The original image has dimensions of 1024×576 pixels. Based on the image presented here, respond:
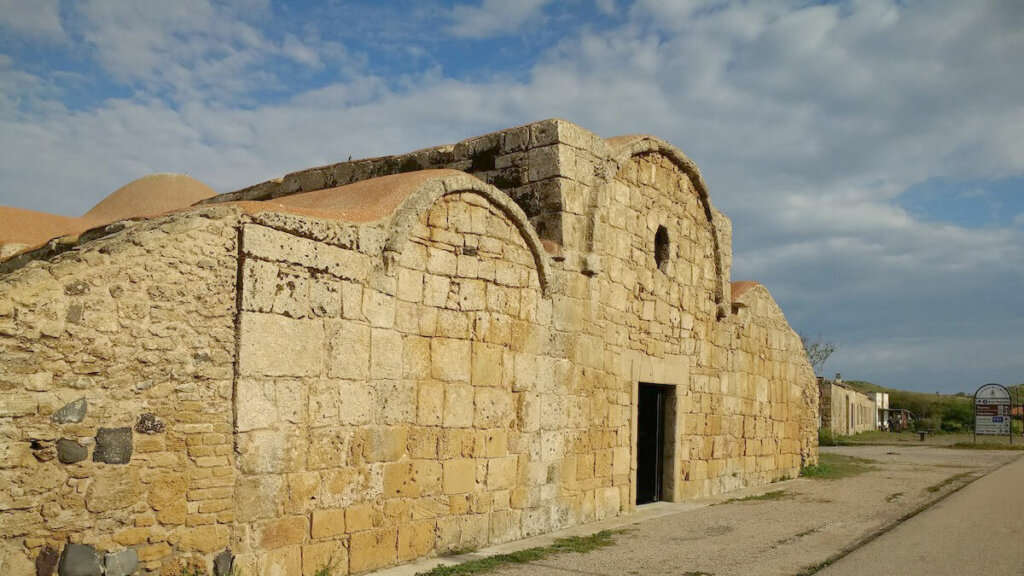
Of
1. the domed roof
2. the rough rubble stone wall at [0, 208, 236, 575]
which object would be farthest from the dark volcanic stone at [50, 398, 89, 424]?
the domed roof

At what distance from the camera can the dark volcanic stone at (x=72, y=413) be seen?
413 cm

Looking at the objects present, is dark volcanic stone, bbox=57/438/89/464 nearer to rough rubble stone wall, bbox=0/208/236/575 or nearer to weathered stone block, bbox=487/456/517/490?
rough rubble stone wall, bbox=0/208/236/575

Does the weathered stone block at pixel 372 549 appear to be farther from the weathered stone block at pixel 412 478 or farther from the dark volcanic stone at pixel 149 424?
the dark volcanic stone at pixel 149 424

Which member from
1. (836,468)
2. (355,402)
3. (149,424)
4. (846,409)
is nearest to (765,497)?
(836,468)

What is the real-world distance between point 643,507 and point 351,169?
5.30 metres

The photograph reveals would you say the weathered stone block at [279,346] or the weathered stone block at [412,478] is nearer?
the weathered stone block at [279,346]

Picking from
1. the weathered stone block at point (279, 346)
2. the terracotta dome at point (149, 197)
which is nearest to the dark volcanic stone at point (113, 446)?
the weathered stone block at point (279, 346)

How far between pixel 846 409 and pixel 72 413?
32.9m

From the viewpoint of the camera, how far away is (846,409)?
3281 cm

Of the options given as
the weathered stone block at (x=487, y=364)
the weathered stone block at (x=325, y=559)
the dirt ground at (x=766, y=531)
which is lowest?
the dirt ground at (x=766, y=531)

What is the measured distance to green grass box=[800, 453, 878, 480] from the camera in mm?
13953

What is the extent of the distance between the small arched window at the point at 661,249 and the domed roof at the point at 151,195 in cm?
997

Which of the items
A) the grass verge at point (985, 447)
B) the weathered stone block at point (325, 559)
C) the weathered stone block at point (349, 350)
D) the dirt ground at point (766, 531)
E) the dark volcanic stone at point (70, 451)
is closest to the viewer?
the dark volcanic stone at point (70, 451)

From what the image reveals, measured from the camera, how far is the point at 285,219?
530 cm
